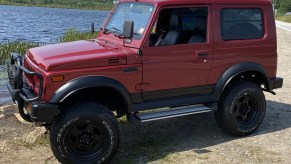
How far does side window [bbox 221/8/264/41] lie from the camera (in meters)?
6.34

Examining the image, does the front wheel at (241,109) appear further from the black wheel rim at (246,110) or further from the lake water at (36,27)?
the lake water at (36,27)

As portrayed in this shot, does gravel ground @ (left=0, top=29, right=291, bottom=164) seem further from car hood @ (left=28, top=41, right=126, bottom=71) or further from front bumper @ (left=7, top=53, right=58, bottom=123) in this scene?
car hood @ (left=28, top=41, right=126, bottom=71)

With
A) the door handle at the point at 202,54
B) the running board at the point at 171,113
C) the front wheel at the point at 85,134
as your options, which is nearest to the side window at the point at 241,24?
the door handle at the point at 202,54

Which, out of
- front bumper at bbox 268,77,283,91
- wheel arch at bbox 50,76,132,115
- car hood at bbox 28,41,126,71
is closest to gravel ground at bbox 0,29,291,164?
front bumper at bbox 268,77,283,91

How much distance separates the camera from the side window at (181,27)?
611 cm

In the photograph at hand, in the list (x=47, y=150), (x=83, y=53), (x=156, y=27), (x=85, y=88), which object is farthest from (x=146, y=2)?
(x=47, y=150)

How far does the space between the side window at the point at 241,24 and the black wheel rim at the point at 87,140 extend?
8.12 ft

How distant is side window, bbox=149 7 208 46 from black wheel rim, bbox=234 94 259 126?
132 centimetres

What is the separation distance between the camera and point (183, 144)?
6387mm

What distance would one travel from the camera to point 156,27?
601 cm

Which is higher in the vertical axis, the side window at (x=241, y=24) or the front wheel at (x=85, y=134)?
the side window at (x=241, y=24)

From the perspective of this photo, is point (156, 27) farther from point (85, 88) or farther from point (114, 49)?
point (85, 88)

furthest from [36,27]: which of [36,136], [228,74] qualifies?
[228,74]

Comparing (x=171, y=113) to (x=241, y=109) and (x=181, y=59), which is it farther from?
(x=241, y=109)
